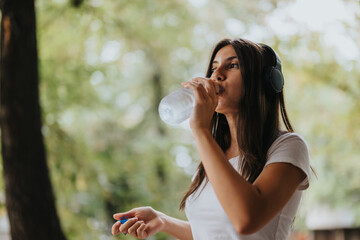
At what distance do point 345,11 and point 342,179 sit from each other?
3.78m

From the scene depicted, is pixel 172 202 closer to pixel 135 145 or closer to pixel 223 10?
pixel 135 145

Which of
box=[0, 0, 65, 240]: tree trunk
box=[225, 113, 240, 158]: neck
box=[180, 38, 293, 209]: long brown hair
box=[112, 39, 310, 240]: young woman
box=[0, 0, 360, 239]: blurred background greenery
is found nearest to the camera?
box=[112, 39, 310, 240]: young woman

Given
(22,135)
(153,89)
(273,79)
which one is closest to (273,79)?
(273,79)

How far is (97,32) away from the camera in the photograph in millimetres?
5277

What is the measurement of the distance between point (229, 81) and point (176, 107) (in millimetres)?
246

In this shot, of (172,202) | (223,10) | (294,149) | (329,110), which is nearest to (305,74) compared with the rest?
(329,110)

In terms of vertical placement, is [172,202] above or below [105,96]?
below

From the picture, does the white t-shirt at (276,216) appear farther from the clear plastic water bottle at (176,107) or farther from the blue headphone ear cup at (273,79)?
the clear plastic water bottle at (176,107)

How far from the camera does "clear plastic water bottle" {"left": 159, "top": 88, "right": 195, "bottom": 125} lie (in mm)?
1350

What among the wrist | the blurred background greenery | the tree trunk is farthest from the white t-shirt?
the blurred background greenery

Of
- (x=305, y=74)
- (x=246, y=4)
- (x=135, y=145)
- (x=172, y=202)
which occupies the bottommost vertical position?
(x=172, y=202)

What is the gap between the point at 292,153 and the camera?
3.39ft

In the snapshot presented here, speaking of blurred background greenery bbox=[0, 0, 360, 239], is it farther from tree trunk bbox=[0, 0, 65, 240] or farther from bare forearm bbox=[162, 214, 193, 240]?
bare forearm bbox=[162, 214, 193, 240]

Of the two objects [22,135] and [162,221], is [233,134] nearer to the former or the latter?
[162,221]
